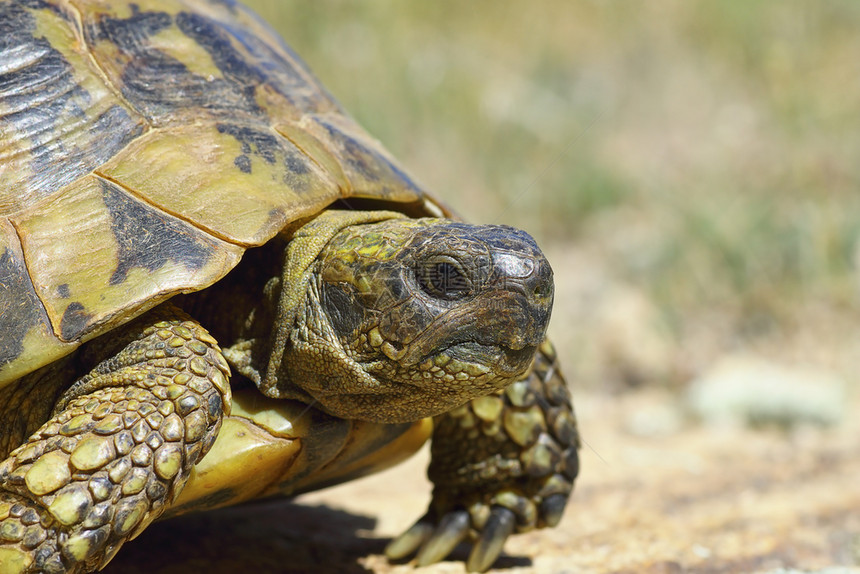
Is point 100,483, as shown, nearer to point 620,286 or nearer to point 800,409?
point 800,409

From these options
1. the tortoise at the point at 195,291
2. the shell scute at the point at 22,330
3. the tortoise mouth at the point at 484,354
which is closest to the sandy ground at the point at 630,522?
the tortoise at the point at 195,291

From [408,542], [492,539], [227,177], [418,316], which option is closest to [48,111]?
[227,177]

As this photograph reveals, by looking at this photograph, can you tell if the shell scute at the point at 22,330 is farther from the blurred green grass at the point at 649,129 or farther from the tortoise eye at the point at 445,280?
the blurred green grass at the point at 649,129

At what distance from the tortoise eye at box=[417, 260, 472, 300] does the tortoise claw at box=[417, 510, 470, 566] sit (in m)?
1.04

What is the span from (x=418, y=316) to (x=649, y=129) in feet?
27.9

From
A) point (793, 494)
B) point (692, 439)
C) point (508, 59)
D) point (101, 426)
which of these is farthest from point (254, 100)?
point (508, 59)

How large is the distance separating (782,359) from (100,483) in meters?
5.47

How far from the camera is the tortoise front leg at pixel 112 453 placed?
5.35ft

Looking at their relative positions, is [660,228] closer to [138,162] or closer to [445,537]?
[445,537]

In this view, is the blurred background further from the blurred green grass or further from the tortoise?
the tortoise

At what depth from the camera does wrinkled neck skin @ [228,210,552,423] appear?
Answer: 1.91 meters

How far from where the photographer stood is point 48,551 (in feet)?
5.33

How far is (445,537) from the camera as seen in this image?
265 cm

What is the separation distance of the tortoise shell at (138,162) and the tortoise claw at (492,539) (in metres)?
0.99
